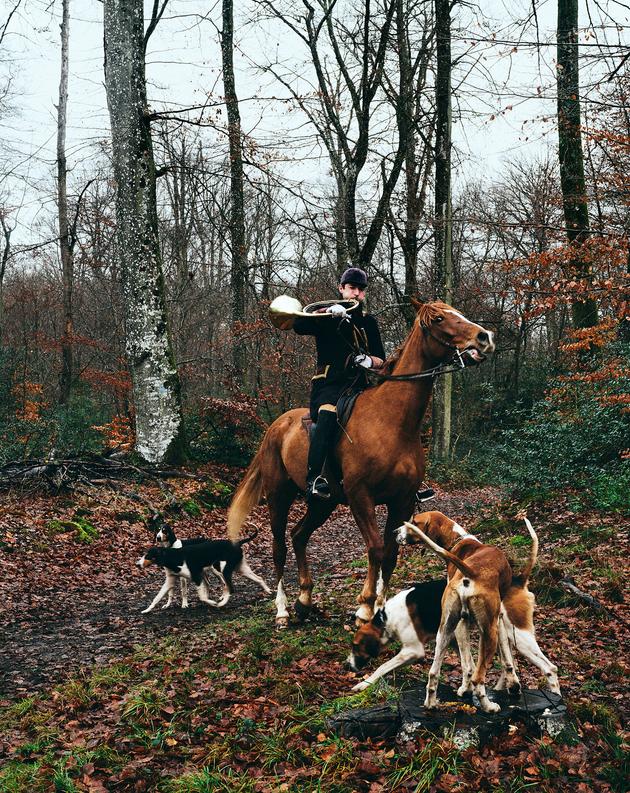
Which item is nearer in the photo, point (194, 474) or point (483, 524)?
point (483, 524)

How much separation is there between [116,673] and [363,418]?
10.5 feet

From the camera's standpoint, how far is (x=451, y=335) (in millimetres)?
5770

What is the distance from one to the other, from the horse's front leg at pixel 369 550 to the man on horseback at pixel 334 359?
1.27 feet

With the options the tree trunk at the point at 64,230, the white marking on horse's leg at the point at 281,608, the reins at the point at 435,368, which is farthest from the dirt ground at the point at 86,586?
the tree trunk at the point at 64,230

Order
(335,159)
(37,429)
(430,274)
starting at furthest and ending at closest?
(430,274) → (335,159) → (37,429)

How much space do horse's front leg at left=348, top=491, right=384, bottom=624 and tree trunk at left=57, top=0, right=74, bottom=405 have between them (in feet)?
63.8

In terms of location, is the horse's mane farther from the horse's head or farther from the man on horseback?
the man on horseback

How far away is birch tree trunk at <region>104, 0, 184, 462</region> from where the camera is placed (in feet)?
48.2

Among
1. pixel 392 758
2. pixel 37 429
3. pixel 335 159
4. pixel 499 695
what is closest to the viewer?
pixel 392 758

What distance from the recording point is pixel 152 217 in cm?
1491

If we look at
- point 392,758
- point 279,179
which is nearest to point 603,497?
point 392,758

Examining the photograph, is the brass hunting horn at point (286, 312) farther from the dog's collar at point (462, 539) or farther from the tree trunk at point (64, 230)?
the tree trunk at point (64, 230)

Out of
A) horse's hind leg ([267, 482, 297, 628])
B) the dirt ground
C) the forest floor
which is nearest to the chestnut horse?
the forest floor

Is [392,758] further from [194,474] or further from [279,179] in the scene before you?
[279,179]
